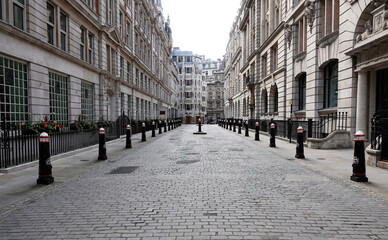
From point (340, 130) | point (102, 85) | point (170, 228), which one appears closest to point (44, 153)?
point (170, 228)

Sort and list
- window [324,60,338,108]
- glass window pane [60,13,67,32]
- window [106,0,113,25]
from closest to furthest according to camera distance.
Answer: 1. window [324,60,338,108]
2. glass window pane [60,13,67,32]
3. window [106,0,113,25]

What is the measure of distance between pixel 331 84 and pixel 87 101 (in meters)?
15.9

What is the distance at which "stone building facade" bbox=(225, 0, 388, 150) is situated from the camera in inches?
401

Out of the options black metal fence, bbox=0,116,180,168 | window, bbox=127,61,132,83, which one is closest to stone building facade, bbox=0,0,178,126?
window, bbox=127,61,132,83

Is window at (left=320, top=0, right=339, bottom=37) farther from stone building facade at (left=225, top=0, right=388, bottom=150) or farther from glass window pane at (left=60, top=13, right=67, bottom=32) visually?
glass window pane at (left=60, top=13, right=67, bottom=32)

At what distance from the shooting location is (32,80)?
1071 centimetres

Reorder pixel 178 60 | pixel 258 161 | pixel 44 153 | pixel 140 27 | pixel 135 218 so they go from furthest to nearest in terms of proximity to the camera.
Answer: pixel 178 60
pixel 140 27
pixel 258 161
pixel 44 153
pixel 135 218

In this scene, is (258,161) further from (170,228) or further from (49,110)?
(49,110)

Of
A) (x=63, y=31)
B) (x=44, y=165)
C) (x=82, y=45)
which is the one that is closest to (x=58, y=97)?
(x=63, y=31)

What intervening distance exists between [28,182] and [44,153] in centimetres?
87

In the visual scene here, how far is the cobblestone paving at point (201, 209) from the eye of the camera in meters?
3.24

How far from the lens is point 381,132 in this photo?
6.85 meters

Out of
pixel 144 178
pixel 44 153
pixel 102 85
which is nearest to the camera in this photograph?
pixel 44 153

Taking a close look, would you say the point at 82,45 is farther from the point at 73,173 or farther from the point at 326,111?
the point at 326,111
